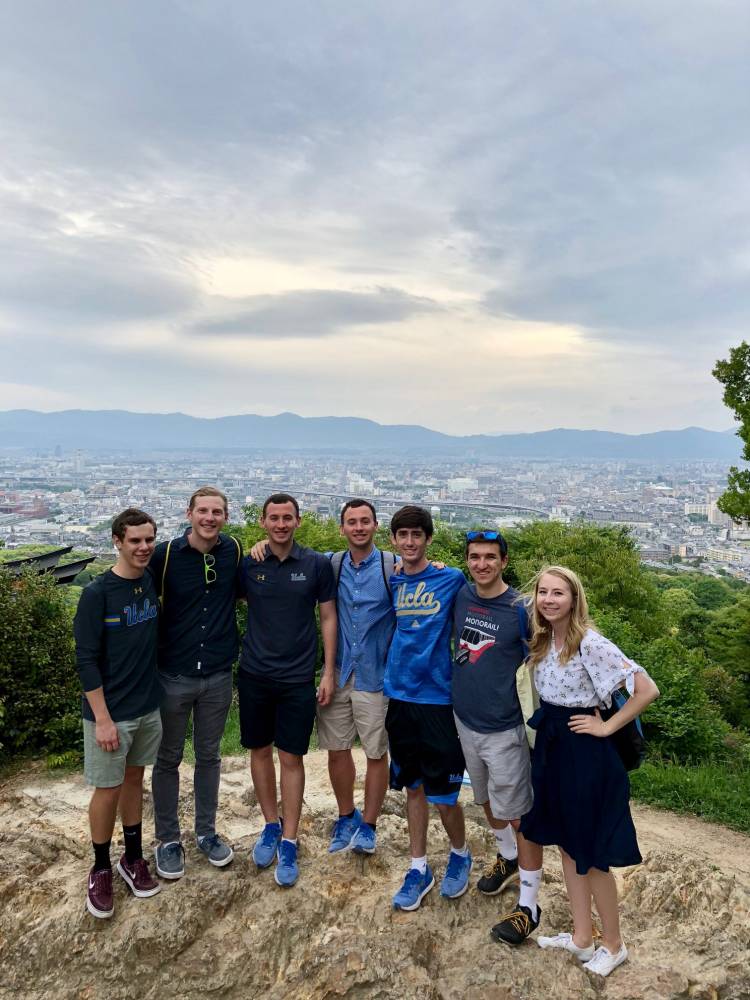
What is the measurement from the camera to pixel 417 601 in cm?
422

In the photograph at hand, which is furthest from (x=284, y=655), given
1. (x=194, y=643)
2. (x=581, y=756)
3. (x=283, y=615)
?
(x=581, y=756)

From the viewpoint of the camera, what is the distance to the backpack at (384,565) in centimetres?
443

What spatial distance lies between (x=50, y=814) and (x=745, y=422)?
15217 millimetres

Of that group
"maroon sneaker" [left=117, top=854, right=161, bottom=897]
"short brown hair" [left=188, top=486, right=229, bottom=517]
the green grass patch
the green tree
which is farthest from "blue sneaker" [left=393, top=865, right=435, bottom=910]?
A: the green tree

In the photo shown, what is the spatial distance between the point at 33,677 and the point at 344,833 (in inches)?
192

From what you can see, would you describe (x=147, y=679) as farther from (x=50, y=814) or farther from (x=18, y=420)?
(x=18, y=420)

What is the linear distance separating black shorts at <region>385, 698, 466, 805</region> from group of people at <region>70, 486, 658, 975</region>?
1cm

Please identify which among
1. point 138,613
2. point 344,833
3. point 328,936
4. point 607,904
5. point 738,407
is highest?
point 738,407

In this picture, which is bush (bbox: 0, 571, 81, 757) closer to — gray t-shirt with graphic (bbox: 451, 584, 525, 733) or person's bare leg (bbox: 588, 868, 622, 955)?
gray t-shirt with graphic (bbox: 451, 584, 525, 733)

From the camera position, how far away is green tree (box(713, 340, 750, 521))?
13906 millimetres

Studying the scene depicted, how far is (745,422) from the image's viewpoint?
47.0 ft

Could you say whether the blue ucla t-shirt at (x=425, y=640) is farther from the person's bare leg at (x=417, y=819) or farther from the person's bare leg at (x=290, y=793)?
the person's bare leg at (x=290, y=793)

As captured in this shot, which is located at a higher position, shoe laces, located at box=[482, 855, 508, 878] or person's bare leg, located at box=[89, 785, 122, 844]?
person's bare leg, located at box=[89, 785, 122, 844]

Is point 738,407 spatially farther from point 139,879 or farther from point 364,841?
point 139,879
